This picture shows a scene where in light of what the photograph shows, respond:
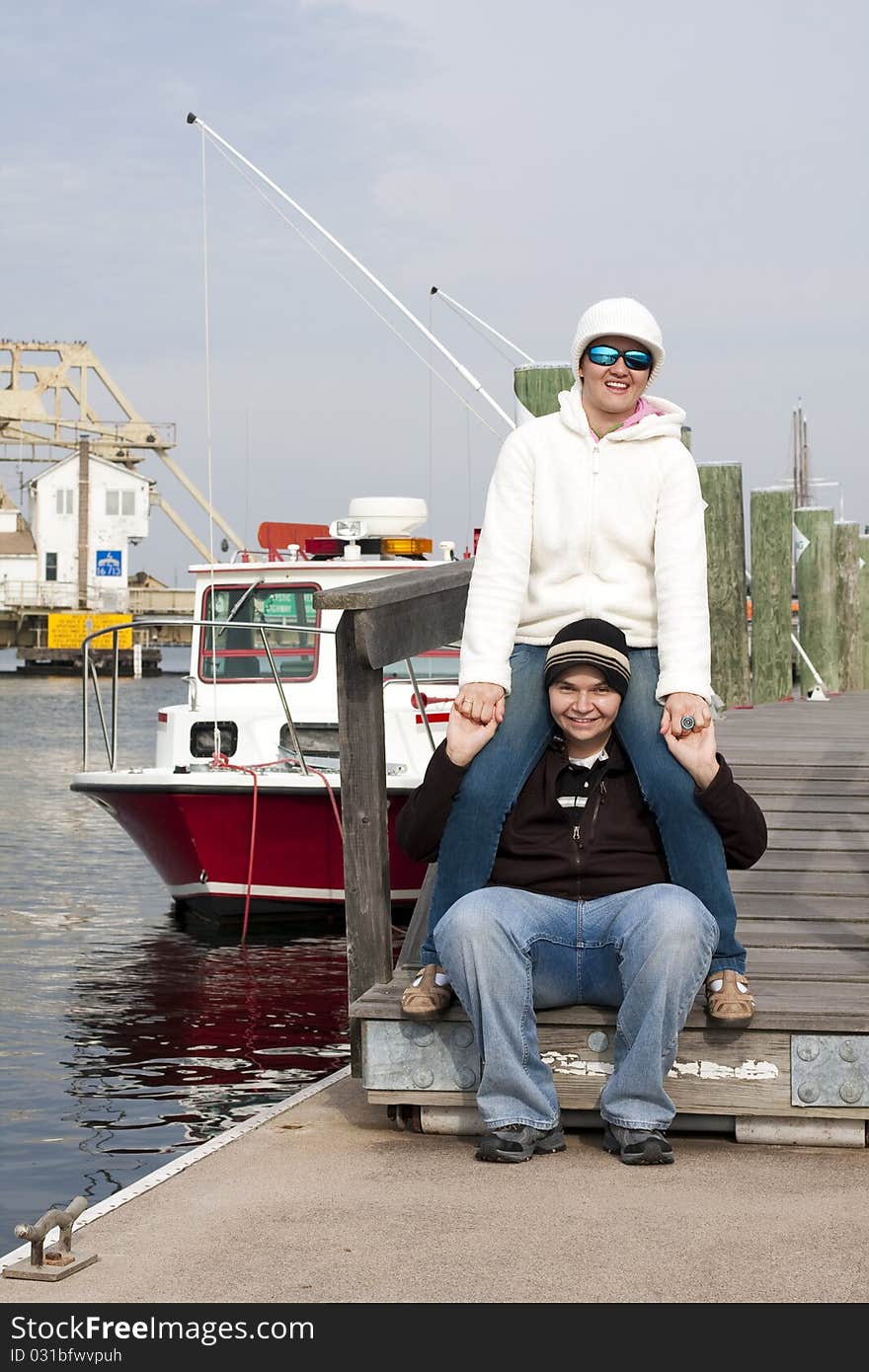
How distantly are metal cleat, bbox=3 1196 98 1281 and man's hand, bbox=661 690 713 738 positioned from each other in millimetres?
1685

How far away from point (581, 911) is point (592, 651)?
0.60m

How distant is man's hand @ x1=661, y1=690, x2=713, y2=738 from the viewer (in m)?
4.35

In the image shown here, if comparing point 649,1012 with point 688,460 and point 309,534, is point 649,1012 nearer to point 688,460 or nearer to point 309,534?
point 688,460

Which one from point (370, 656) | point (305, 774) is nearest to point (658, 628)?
point (370, 656)

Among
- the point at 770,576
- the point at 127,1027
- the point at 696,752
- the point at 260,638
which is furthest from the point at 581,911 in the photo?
the point at 260,638

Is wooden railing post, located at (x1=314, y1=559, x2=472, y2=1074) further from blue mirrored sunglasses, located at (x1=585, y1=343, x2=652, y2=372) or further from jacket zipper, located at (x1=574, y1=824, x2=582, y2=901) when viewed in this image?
blue mirrored sunglasses, located at (x1=585, y1=343, x2=652, y2=372)

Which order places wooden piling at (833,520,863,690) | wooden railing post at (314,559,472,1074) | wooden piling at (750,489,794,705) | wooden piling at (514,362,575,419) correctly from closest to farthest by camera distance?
wooden railing post at (314,559,472,1074) → wooden piling at (514,362,575,419) → wooden piling at (750,489,794,705) → wooden piling at (833,520,863,690)

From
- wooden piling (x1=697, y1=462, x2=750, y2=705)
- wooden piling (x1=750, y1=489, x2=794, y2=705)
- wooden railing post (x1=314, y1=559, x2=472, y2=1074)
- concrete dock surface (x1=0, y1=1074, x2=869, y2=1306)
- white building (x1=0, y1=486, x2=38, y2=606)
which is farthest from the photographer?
white building (x1=0, y1=486, x2=38, y2=606)

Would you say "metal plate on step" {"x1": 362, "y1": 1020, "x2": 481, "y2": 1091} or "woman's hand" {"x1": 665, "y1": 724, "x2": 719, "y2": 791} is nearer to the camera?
"woman's hand" {"x1": 665, "y1": 724, "x2": 719, "y2": 791}

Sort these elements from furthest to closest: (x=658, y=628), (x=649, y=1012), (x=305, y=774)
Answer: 1. (x=305, y=774)
2. (x=658, y=628)
3. (x=649, y=1012)

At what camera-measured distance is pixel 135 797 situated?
39.9ft

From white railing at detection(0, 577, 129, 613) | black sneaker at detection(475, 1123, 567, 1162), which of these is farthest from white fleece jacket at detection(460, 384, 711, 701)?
white railing at detection(0, 577, 129, 613)

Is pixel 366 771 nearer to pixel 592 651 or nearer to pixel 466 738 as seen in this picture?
pixel 466 738
